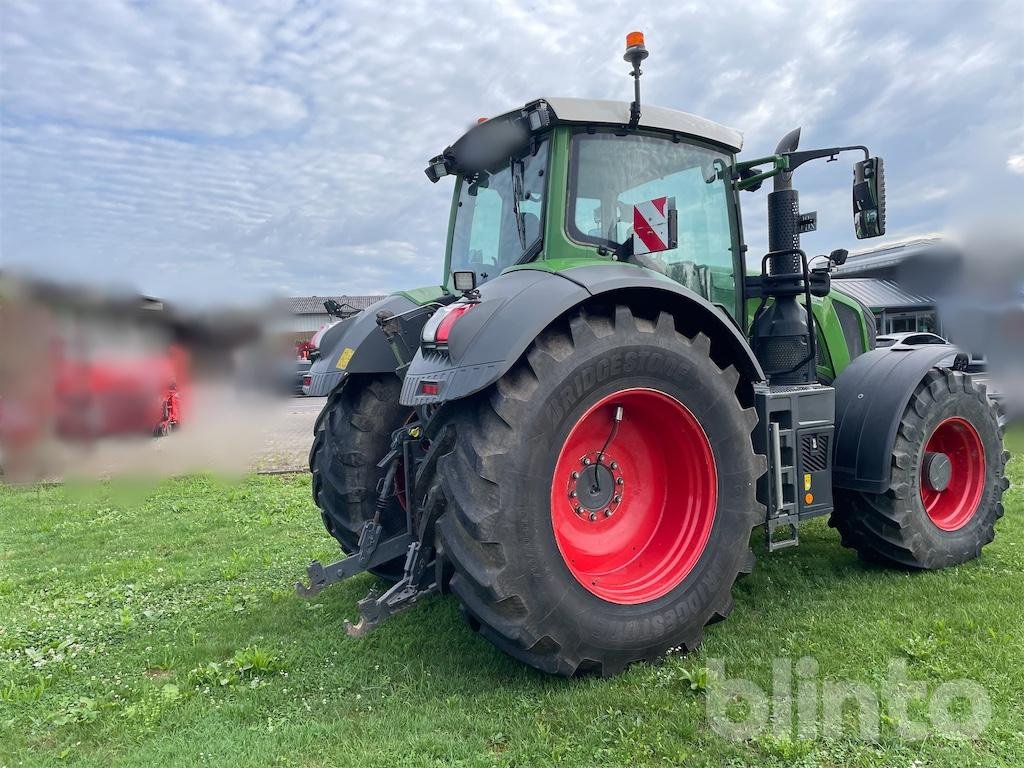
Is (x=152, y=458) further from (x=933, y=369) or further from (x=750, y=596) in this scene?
(x=933, y=369)

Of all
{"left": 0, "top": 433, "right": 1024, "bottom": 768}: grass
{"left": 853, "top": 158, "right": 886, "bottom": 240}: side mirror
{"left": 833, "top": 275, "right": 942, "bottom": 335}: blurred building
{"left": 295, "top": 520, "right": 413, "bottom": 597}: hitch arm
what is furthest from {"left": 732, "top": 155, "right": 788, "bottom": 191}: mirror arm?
{"left": 295, "top": 520, "right": 413, "bottom": 597}: hitch arm

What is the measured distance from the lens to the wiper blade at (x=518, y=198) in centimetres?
374

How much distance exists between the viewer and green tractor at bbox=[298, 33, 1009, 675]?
111 inches

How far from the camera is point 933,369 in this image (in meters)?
4.27

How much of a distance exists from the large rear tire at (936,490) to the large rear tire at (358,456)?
8.87 ft

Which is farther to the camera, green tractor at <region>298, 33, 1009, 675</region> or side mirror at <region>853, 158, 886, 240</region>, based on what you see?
side mirror at <region>853, 158, 886, 240</region>

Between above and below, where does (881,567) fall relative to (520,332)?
below

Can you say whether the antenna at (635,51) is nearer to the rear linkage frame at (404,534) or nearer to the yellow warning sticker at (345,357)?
the rear linkage frame at (404,534)

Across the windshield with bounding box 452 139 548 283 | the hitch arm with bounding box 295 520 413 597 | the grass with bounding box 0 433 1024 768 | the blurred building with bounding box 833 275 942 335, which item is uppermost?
the windshield with bounding box 452 139 548 283

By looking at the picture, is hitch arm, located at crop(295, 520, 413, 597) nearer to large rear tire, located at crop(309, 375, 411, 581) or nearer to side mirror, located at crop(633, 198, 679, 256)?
large rear tire, located at crop(309, 375, 411, 581)

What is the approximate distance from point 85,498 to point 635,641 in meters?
6.85

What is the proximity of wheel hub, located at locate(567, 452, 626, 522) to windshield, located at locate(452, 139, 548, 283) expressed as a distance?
1.13 metres

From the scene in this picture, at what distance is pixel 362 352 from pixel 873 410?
2967 mm

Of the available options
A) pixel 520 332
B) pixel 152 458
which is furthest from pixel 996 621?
pixel 152 458
